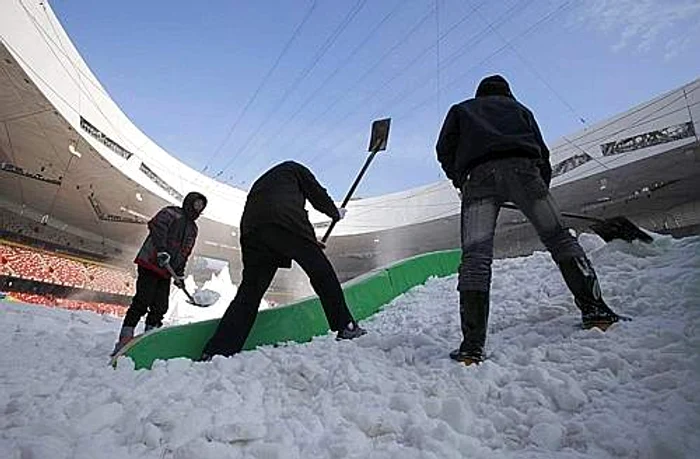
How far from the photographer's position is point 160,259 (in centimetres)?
262

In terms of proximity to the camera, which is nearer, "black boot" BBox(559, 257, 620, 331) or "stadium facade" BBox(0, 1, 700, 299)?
"black boot" BBox(559, 257, 620, 331)

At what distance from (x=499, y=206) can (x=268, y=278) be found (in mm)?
1022

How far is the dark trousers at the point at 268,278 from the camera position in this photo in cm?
181

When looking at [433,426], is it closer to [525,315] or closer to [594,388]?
[594,388]

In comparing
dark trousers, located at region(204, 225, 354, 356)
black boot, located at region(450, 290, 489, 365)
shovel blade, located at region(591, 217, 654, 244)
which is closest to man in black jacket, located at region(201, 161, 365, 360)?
dark trousers, located at region(204, 225, 354, 356)

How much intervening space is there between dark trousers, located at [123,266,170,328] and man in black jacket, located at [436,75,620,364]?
6.32ft

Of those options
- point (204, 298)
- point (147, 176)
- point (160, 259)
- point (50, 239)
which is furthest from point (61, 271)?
point (160, 259)

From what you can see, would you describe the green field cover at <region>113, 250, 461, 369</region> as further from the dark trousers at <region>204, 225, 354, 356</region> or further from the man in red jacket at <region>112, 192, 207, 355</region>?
the man in red jacket at <region>112, 192, 207, 355</region>

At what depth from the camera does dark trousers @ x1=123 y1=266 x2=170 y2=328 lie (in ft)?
8.55

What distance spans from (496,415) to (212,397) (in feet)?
2.43

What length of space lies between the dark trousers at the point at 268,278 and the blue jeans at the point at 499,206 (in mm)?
573

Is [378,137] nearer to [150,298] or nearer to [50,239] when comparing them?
[150,298]

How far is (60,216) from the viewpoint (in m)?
17.0

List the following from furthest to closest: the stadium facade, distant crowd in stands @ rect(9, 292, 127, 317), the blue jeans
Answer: distant crowd in stands @ rect(9, 292, 127, 317)
the stadium facade
the blue jeans
